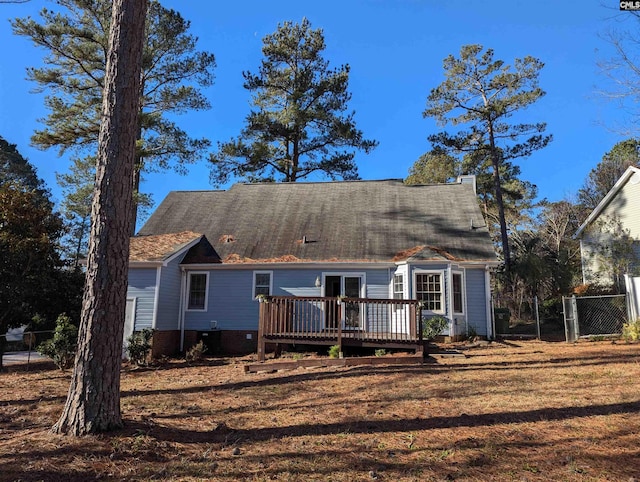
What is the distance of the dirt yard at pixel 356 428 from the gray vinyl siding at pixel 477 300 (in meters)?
5.23

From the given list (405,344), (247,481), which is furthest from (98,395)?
(405,344)

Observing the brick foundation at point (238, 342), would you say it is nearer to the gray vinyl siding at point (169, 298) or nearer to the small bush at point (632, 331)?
the gray vinyl siding at point (169, 298)

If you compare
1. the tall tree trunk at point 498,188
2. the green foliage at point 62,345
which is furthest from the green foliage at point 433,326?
the tall tree trunk at point 498,188

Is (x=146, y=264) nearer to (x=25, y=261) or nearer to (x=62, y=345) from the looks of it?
(x=25, y=261)

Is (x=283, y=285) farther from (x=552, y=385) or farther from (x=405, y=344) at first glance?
(x=552, y=385)

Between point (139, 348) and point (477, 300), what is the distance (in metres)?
10.6

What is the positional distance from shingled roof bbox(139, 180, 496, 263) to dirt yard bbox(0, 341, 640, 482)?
634cm

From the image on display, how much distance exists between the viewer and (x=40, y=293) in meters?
12.7

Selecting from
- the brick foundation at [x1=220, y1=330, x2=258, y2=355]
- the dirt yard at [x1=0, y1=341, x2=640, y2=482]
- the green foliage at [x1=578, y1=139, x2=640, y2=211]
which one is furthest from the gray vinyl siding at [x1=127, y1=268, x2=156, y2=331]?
the green foliage at [x1=578, y1=139, x2=640, y2=211]

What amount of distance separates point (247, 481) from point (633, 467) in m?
3.42

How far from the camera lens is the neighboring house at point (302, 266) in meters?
13.6

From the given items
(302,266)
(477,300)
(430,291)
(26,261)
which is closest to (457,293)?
(477,300)

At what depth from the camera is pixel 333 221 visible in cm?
1692

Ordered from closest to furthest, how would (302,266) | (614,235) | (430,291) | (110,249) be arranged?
(110,249), (430,291), (302,266), (614,235)
